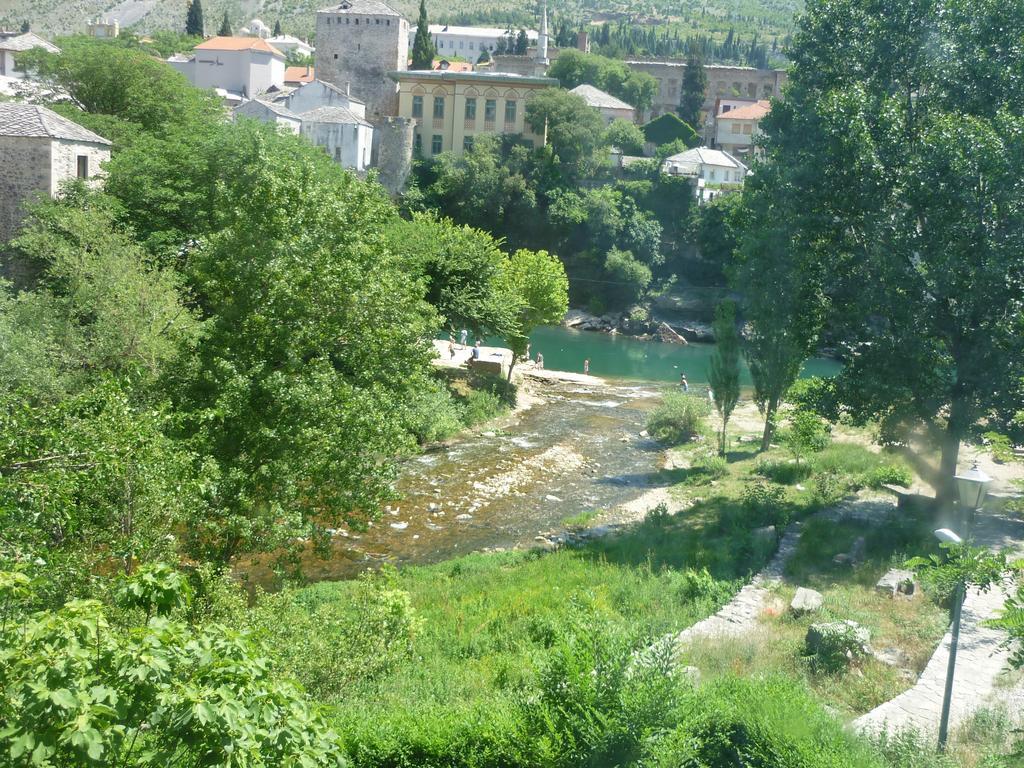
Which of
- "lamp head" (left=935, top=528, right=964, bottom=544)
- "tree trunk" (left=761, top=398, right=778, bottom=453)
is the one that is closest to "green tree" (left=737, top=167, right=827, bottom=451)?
"tree trunk" (left=761, top=398, right=778, bottom=453)

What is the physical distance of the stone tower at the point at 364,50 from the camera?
6931 cm

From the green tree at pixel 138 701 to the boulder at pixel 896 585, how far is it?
414 inches

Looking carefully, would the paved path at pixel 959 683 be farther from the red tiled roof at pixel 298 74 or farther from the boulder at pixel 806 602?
the red tiled roof at pixel 298 74

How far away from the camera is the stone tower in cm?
6931

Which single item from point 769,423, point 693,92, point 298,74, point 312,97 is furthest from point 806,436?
point 693,92

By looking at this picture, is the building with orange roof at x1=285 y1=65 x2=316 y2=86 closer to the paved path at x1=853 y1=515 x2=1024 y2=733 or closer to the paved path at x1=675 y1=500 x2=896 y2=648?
the paved path at x1=675 y1=500 x2=896 y2=648

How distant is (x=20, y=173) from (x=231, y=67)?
186ft

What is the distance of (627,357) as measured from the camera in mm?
49031

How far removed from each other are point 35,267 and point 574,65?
239ft

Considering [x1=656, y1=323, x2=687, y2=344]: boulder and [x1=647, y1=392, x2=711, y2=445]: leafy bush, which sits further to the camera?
[x1=656, y1=323, x2=687, y2=344]: boulder

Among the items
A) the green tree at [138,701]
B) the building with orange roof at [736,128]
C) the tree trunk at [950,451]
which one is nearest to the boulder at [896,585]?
the tree trunk at [950,451]

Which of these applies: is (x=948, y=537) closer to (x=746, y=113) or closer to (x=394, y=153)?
(x=394, y=153)

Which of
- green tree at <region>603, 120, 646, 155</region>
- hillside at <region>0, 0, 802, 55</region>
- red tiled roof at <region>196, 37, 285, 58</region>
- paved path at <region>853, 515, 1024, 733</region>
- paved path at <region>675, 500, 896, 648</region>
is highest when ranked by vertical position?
hillside at <region>0, 0, 802, 55</region>

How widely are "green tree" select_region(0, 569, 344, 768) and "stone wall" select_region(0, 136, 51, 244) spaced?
78.2ft
